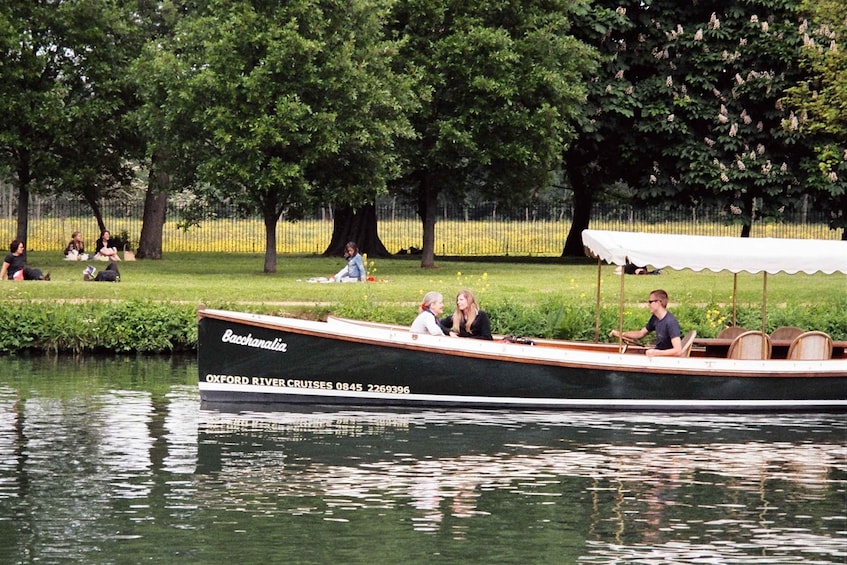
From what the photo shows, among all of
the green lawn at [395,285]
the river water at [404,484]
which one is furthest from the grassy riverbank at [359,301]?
the river water at [404,484]

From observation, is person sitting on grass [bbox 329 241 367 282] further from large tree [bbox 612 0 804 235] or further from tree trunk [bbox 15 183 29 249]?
large tree [bbox 612 0 804 235]

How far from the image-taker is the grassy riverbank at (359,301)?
32.1m

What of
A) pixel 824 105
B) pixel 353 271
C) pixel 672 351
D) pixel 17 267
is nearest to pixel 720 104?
pixel 824 105

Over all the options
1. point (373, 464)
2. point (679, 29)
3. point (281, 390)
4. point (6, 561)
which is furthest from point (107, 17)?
point (6, 561)

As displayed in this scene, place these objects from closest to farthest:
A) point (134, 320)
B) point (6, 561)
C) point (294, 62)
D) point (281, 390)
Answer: point (6, 561) < point (281, 390) < point (134, 320) < point (294, 62)

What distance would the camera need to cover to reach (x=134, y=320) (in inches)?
1267

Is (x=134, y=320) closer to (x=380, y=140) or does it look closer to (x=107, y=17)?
(x=380, y=140)

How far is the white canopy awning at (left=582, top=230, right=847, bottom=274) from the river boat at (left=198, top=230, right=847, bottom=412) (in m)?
0.02

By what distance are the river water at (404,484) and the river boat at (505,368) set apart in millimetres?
307

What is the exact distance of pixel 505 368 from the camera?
24625mm

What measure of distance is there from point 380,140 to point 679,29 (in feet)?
48.4

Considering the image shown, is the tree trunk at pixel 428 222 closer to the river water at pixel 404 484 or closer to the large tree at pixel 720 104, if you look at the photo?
the large tree at pixel 720 104

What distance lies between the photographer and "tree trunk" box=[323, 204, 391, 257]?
5909cm

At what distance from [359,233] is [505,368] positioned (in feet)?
115
